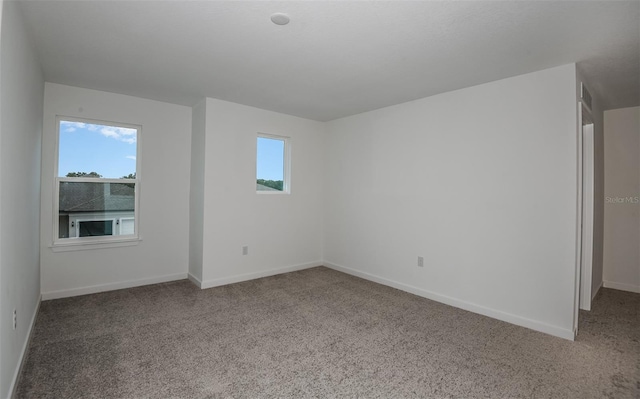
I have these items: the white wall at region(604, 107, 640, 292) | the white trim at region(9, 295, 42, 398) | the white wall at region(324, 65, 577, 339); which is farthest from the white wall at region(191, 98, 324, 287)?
the white wall at region(604, 107, 640, 292)

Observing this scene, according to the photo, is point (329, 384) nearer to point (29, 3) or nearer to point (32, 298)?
point (32, 298)

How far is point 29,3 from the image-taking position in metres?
2.04

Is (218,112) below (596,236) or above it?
above

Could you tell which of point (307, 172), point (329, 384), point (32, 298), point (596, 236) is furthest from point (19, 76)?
point (596, 236)

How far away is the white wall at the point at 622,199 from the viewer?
13.7ft

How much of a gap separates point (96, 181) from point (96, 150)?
1.26ft

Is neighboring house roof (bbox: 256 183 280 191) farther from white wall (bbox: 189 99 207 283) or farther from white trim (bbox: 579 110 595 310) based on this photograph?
white trim (bbox: 579 110 595 310)

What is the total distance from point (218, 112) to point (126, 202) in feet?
5.50

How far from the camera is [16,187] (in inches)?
83.7

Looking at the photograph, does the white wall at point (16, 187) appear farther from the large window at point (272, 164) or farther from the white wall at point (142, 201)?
the large window at point (272, 164)

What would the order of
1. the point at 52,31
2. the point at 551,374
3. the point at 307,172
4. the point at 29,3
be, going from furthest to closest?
1. the point at 307,172
2. the point at 52,31
3. the point at 551,374
4. the point at 29,3

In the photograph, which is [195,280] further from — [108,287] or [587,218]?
[587,218]

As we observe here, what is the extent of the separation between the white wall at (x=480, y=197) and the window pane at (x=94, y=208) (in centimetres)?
318

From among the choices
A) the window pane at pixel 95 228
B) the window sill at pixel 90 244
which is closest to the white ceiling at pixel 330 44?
the window pane at pixel 95 228
